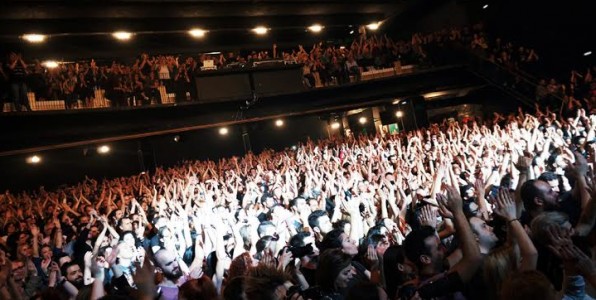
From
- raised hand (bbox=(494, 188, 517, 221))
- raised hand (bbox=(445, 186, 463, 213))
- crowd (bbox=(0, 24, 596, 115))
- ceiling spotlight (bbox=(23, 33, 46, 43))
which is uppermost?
ceiling spotlight (bbox=(23, 33, 46, 43))

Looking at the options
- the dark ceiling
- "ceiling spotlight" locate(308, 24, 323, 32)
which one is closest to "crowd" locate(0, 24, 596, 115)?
the dark ceiling

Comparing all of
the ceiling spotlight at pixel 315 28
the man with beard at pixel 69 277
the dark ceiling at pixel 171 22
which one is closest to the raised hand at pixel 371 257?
the man with beard at pixel 69 277

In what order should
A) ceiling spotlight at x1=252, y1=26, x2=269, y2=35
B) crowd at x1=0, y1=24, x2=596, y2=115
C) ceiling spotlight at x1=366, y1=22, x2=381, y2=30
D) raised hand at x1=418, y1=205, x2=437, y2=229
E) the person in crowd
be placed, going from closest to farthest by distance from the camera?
the person in crowd < raised hand at x1=418, y1=205, x2=437, y2=229 < crowd at x1=0, y1=24, x2=596, y2=115 < ceiling spotlight at x1=252, y1=26, x2=269, y2=35 < ceiling spotlight at x1=366, y1=22, x2=381, y2=30

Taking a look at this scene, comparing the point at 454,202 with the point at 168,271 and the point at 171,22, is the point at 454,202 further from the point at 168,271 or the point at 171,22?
the point at 171,22

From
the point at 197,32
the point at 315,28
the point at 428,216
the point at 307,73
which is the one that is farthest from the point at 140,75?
the point at 428,216

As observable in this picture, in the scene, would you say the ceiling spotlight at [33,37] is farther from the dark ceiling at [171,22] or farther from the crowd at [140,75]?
the crowd at [140,75]

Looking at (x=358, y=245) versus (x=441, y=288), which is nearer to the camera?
(x=441, y=288)

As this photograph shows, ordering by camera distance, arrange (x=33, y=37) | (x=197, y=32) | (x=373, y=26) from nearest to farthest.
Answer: (x=33, y=37), (x=197, y=32), (x=373, y=26)

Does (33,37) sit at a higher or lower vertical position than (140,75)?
higher

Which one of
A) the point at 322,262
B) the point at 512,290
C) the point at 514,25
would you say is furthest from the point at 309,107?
the point at 512,290

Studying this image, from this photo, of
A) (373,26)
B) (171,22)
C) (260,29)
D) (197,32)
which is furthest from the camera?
(373,26)

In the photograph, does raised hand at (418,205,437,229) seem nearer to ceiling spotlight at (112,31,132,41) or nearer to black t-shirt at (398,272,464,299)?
black t-shirt at (398,272,464,299)

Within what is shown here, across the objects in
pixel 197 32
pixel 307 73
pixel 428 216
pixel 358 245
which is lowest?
pixel 358 245

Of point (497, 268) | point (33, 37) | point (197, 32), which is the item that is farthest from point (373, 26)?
point (497, 268)
